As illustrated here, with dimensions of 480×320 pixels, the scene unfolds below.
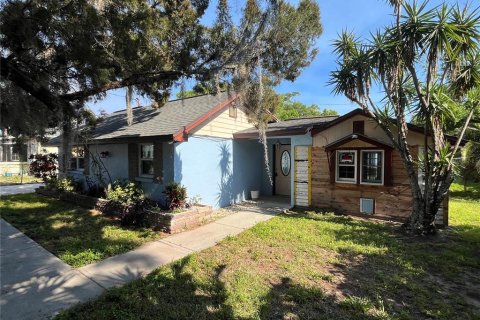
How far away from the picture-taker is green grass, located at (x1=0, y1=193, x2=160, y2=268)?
532 centimetres

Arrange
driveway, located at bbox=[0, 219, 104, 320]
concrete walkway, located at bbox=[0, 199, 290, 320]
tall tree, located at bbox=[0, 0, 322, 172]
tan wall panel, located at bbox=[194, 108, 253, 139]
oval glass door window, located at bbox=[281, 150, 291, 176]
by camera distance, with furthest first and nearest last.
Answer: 1. oval glass door window, located at bbox=[281, 150, 291, 176]
2. tan wall panel, located at bbox=[194, 108, 253, 139]
3. tall tree, located at bbox=[0, 0, 322, 172]
4. concrete walkway, located at bbox=[0, 199, 290, 320]
5. driveway, located at bbox=[0, 219, 104, 320]

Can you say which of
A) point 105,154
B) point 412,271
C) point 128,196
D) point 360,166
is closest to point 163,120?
point 105,154

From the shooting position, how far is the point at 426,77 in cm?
593

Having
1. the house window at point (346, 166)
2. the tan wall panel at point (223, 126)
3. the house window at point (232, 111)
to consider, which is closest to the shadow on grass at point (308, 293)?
the house window at point (346, 166)

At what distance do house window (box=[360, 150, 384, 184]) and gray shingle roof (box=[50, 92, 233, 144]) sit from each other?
4376mm

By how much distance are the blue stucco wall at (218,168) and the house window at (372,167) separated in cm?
434

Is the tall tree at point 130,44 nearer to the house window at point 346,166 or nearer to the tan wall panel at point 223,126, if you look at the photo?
the tan wall panel at point 223,126

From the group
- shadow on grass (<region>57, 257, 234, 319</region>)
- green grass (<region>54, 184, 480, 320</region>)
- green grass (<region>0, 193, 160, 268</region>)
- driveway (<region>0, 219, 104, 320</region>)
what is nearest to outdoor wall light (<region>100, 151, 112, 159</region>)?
green grass (<region>0, 193, 160, 268</region>)

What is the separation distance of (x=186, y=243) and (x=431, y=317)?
431 centimetres

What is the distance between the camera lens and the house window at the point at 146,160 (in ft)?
30.9

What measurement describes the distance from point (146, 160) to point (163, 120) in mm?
1536

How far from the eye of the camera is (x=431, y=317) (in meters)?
3.32

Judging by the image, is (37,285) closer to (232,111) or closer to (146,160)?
(146,160)

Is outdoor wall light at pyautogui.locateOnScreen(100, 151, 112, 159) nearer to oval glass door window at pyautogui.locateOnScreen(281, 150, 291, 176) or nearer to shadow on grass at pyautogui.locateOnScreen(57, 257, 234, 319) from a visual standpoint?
oval glass door window at pyautogui.locateOnScreen(281, 150, 291, 176)
